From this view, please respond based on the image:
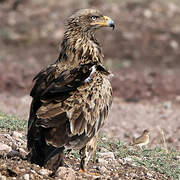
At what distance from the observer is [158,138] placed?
11.6 m

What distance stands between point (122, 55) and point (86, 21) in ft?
46.3

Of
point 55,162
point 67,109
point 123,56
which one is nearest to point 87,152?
point 55,162

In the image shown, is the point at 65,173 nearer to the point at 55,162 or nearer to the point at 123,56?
the point at 55,162

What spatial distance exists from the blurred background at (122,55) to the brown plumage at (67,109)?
178 inches

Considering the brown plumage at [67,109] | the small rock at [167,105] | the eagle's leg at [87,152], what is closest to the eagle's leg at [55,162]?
the brown plumage at [67,109]

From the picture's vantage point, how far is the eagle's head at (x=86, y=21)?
23.0ft

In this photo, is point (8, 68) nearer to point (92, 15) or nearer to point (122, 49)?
point (122, 49)

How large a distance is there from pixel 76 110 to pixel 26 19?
20796 millimetres

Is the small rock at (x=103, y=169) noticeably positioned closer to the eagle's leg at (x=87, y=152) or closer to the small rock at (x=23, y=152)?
the eagle's leg at (x=87, y=152)

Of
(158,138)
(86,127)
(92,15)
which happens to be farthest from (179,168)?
(158,138)

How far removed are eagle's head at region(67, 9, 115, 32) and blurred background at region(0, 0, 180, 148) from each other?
4.07 m

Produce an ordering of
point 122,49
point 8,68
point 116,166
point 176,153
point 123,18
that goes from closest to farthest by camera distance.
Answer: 1. point 116,166
2. point 176,153
3. point 8,68
4. point 122,49
5. point 123,18

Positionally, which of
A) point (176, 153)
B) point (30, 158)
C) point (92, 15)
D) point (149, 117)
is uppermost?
point (92, 15)

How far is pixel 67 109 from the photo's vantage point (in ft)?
18.7
